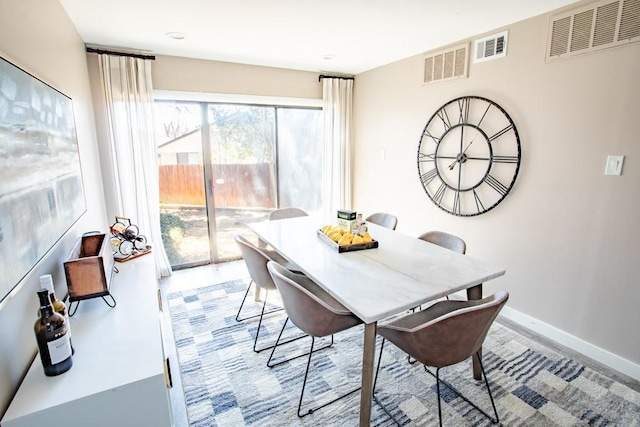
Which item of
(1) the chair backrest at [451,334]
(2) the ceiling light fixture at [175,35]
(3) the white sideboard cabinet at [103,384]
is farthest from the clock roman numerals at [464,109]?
(3) the white sideboard cabinet at [103,384]

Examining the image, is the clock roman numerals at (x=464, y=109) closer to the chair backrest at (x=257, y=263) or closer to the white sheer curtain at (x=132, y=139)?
the chair backrest at (x=257, y=263)

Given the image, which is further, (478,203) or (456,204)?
(456,204)

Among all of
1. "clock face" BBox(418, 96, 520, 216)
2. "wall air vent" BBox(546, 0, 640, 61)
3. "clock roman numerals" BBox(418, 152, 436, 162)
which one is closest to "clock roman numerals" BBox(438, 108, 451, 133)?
"clock face" BBox(418, 96, 520, 216)

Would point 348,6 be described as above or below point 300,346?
above

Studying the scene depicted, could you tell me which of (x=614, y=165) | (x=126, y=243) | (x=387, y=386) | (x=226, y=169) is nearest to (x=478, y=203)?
(x=614, y=165)

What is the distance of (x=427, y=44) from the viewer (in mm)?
3080

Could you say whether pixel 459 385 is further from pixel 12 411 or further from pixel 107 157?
pixel 107 157

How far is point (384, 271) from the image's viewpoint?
1.89 m

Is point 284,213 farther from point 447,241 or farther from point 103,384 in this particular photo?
point 103,384

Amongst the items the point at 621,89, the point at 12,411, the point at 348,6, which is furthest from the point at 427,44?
the point at 12,411

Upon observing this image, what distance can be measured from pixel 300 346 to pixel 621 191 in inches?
93.4

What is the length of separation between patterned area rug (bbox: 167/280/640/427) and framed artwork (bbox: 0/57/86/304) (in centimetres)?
123

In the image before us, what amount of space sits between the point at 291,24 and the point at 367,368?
2433mm

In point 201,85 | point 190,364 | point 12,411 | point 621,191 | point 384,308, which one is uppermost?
point 201,85
